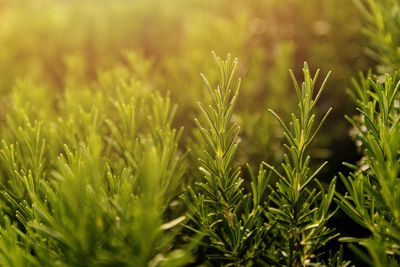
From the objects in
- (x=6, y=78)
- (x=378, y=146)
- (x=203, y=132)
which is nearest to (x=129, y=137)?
(x=203, y=132)

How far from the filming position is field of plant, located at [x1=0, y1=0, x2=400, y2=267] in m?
0.85

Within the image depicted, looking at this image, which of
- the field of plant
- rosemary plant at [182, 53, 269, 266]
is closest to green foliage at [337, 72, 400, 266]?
the field of plant

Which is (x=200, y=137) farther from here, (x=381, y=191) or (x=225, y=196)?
(x=381, y=191)

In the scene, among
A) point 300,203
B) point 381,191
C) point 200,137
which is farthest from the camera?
point 200,137

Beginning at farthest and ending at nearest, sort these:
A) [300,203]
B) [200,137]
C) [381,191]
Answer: [200,137] → [300,203] → [381,191]

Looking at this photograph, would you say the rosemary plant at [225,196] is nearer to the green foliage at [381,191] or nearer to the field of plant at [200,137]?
the field of plant at [200,137]

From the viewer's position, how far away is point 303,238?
1000 millimetres

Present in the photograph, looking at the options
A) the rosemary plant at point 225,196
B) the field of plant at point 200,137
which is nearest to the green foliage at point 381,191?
the field of plant at point 200,137

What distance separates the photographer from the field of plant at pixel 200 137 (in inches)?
33.3

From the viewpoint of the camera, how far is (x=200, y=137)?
4.50ft

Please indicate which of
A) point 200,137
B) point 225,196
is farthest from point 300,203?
point 200,137

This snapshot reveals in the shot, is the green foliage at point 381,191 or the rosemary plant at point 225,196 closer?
the green foliage at point 381,191

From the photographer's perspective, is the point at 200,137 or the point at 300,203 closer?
the point at 300,203

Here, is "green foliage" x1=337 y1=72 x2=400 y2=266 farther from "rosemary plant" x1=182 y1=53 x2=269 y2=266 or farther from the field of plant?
"rosemary plant" x1=182 y1=53 x2=269 y2=266
